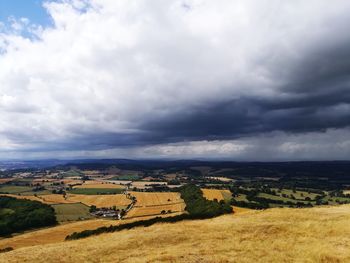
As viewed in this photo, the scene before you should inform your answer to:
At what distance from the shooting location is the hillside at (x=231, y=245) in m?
36.1

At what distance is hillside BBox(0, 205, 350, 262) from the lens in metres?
36.1

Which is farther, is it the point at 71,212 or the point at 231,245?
the point at 71,212

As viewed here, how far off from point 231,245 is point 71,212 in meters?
137

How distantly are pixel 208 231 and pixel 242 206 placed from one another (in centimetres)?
9150

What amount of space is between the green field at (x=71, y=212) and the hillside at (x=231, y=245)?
104128mm

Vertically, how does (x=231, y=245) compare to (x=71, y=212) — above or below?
above

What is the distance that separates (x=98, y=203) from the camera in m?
190

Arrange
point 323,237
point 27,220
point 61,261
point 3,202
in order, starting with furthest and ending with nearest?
point 3,202 → point 27,220 → point 323,237 → point 61,261

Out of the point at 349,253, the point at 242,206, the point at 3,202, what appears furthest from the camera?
the point at 3,202

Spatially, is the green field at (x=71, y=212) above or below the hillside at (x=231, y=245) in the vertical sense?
below

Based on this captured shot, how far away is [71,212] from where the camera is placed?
164375 mm

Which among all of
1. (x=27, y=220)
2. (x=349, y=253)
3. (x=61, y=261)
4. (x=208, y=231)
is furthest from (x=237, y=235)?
(x=27, y=220)

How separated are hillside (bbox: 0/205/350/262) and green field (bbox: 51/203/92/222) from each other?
342 feet

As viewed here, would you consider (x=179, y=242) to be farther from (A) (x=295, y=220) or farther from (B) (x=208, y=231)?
(A) (x=295, y=220)
